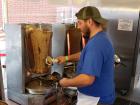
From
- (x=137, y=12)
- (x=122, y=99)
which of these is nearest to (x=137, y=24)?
(x=137, y=12)

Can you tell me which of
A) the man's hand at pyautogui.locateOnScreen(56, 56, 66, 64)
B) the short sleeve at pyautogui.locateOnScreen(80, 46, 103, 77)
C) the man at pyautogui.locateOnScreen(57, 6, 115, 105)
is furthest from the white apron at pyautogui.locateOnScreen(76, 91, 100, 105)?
the man's hand at pyautogui.locateOnScreen(56, 56, 66, 64)

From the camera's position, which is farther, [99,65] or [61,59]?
[61,59]

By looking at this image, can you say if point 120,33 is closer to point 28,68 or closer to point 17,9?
point 17,9

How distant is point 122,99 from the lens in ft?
7.79

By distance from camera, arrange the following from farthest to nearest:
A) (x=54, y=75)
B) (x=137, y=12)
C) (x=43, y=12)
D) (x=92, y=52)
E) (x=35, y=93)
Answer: (x=43, y=12), (x=137, y=12), (x=54, y=75), (x=35, y=93), (x=92, y=52)

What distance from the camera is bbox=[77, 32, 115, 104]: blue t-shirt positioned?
1.19 meters

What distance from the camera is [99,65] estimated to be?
121cm

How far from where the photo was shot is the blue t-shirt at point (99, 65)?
1191 millimetres

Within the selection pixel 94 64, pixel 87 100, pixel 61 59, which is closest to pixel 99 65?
pixel 94 64

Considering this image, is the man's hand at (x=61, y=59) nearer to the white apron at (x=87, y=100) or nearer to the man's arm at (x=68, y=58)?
the man's arm at (x=68, y=58)

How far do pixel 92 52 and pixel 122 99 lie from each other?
4.54 feet

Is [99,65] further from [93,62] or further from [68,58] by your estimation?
[68,58]

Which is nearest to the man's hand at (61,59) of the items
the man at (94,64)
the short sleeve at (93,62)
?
the man at (94,64)

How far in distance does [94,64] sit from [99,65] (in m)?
0.04
